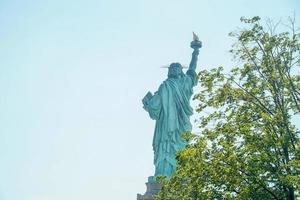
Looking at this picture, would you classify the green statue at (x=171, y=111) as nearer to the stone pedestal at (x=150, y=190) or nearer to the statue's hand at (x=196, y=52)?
the statue's hand at (x=196, y=52)

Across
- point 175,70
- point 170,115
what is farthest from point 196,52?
point 170,115

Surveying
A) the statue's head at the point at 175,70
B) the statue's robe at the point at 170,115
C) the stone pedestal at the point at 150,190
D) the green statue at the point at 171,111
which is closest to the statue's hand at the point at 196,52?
the green statue at the point at 171,111

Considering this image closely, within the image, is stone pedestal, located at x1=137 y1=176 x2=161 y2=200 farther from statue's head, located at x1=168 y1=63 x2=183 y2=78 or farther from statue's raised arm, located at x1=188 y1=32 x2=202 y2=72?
statue's raised arm, located at x1=188 y1=32 x2=202 y2=72

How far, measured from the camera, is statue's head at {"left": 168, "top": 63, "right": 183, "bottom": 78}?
116 feet

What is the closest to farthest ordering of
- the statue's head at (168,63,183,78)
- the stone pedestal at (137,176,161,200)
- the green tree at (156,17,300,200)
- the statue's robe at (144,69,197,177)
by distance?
the green tree at (156,17,300,200) < the stone pedestal at (137,176,161,200) < the statue's robe at (144,69,197,177) < the statue's head at (168,63,183,78)

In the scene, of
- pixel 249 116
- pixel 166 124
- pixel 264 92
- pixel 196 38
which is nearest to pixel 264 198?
pixel 249 116

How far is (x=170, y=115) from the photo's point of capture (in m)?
34.1

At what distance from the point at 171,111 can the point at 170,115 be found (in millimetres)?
342

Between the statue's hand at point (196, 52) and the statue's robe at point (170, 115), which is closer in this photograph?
the statue's robe at point (170, 115)

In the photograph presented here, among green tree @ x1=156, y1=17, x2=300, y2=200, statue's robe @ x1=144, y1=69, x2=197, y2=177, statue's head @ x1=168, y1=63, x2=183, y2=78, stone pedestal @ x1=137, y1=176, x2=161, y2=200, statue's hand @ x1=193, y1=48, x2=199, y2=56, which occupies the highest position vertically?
statue's hand @ x1=193, y1=48, x2=199, y2=56

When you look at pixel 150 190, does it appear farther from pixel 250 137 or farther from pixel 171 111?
pixel 250 137

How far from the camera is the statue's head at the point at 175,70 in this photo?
116 feet

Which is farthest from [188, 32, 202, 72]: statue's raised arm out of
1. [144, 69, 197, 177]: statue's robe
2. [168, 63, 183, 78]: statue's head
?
[168, 63, 183, 78]: statue's head

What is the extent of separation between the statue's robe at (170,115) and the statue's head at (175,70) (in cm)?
27
